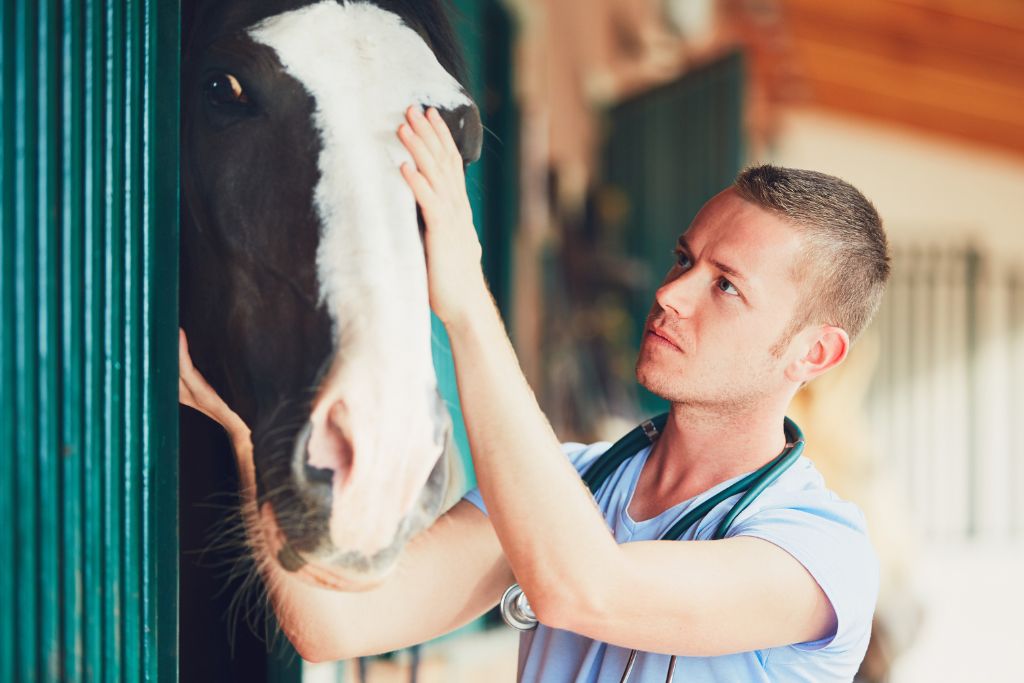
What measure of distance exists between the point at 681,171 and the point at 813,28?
1.99m

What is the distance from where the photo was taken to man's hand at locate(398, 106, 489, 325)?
901mm

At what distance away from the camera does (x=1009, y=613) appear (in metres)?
5.50

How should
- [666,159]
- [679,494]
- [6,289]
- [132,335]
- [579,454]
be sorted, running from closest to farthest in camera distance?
[6,289] → [132,335] → [679,494] → [579,454] → [666,159]

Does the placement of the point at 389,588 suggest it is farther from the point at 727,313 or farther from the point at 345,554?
the point at 727,313

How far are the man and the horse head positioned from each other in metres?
0.04

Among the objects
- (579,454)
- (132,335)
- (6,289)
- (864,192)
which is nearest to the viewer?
(6,289)

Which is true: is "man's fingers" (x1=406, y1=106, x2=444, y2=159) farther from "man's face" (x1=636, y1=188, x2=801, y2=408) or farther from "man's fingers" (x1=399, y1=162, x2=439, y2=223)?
"man's face" (x1=636, y1=188, x2=801, y2=408)

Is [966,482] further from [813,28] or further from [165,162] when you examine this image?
[165,162]

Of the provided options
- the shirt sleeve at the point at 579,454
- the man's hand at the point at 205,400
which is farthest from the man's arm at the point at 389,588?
the shirt sleeve at the point at 579,454

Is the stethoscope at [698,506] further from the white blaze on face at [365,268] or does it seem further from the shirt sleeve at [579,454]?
the white blaze on face at [365,268]

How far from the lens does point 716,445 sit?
3.55ft

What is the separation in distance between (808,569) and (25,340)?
0.71 m

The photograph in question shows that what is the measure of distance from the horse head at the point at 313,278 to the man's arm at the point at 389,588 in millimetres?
27

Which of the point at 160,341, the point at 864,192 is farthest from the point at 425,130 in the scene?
the point at 864,192
